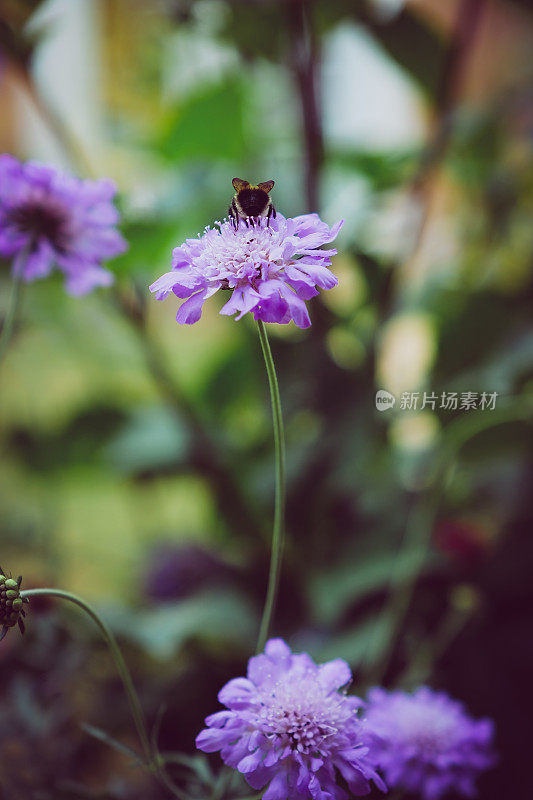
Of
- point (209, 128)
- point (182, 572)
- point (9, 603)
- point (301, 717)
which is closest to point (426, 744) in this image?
point (301, 717)

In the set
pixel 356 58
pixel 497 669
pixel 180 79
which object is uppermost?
pixel 180 79

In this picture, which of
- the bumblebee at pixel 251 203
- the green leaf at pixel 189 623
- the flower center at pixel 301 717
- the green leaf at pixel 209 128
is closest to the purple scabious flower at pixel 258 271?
the bumblebee at pixel 251 203

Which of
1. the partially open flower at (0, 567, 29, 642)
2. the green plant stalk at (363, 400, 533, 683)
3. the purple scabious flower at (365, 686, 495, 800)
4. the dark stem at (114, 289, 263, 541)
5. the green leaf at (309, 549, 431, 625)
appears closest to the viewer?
the partially open flower at (0, 567, 29, 642)

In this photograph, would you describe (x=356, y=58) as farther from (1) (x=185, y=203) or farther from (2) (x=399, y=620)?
(2) (x=399, y=620)

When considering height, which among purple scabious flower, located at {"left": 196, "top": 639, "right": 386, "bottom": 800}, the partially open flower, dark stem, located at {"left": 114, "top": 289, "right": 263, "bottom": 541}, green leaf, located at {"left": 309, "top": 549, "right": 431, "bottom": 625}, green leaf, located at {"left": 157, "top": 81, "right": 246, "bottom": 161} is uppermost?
green leaf, located at {"left": 157, "top": 81, "right": 246, "bottom": 161}

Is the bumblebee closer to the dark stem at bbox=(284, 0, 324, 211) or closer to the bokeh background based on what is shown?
the bokeh background

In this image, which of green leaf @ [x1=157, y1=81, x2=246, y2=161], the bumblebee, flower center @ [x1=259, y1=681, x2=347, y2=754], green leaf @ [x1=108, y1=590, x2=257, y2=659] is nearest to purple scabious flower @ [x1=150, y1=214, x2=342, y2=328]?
the bumblebee

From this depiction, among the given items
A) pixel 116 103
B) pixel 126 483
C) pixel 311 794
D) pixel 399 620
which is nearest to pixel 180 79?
pixel 116 103
